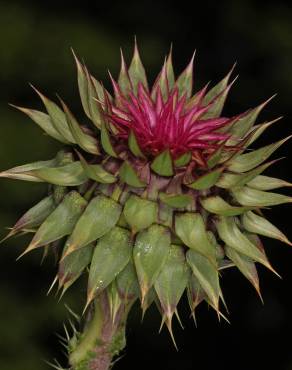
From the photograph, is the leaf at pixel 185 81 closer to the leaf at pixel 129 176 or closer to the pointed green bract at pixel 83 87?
the pointed green bract at pixel 83 87

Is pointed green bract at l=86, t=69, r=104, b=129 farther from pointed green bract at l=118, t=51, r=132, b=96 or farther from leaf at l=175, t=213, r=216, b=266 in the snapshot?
leaf at l=175, t=213, r=216, b=266

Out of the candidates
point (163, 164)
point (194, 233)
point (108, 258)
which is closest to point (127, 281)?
point (108, 258)

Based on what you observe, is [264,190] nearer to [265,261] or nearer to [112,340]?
[265,261]

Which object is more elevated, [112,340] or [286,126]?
[286,126]

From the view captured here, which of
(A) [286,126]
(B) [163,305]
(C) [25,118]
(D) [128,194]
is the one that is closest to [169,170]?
(D) [128,194]

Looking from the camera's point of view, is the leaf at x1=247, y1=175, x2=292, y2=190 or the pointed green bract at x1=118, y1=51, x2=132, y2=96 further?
the pointed green bract at x1=118, y1=51, x2=132, y2=96

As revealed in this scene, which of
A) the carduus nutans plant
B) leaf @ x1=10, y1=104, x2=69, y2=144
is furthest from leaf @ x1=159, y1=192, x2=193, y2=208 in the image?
leaf @ x1=10, y1=104, x2=69, y2=144

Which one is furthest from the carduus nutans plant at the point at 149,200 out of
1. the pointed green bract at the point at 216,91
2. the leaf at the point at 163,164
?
the pointed green bract at the point at 216,91
